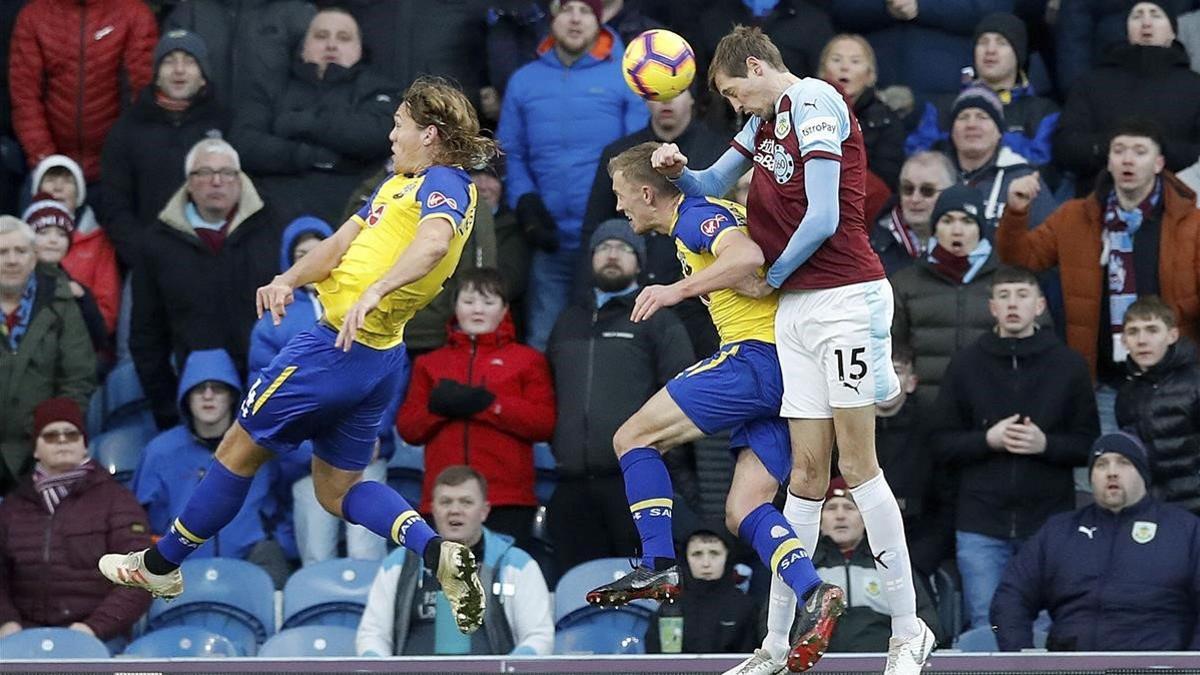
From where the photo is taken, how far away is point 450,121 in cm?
951

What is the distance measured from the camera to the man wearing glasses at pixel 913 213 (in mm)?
12625

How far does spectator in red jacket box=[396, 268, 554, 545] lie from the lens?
1206 cm

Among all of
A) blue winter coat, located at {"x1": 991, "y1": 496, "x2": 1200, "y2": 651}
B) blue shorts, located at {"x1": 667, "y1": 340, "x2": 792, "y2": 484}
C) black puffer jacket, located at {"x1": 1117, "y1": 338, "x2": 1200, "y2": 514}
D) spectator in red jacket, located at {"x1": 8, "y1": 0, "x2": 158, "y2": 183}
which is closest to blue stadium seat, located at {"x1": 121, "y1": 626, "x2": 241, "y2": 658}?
blue shorts, located at {"x1": 667, "y1": 340, "x2": 792, "y2": 484}

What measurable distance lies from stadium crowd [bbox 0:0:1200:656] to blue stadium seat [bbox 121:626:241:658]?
0.95ft

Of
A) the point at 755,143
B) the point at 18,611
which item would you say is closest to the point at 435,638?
the point at 18,611

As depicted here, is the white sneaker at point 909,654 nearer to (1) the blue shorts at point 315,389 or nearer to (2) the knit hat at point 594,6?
(1) the blue shorts at point 315,389

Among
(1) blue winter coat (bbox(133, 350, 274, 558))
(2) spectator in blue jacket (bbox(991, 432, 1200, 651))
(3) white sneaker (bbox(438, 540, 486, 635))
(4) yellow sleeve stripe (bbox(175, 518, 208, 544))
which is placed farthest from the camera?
(1) blue winter coat (bbox(133, 350, 274, 558))

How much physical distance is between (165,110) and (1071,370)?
16.9 ft

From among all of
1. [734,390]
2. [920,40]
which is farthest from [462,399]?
[920,40]

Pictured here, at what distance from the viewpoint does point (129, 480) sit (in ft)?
42.5

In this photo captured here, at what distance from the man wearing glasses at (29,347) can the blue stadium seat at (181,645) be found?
1.68 m

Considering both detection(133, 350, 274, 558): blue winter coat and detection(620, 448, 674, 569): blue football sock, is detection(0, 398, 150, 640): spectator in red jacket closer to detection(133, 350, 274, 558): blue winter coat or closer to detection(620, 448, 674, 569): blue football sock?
detection(133, 350, 274, 558): blue winter coat

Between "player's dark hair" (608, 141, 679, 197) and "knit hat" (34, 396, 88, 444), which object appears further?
"knit hat" (34, 396, 88, 444)

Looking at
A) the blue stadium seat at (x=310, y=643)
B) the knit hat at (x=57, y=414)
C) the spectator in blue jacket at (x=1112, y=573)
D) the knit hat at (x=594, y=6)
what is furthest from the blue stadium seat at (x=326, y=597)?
the knit hat at (x=594, y=6)
